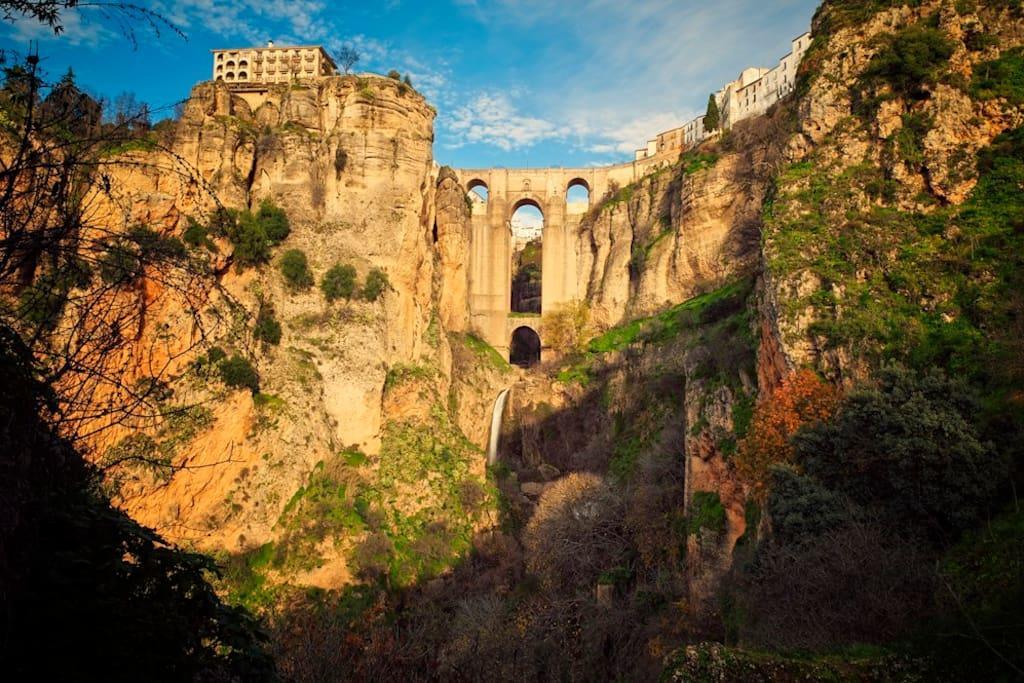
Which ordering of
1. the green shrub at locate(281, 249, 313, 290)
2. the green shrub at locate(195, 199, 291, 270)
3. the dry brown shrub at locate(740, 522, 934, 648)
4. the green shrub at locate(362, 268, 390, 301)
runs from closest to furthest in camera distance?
the dry brown shrub at locate(740, 522, 934, 648), the green shrub at locate(195, 199, 291, 270), the green shrub at locate(281, 249, 313, 290), the green shrub at locate(362, 268, 390, 301)

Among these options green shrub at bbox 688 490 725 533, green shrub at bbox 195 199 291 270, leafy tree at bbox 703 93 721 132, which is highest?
leafy tree at bbox 703 93 721 132

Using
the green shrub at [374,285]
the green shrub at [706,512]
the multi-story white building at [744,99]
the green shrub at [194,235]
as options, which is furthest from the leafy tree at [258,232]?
the multi-story white building at [744,99]

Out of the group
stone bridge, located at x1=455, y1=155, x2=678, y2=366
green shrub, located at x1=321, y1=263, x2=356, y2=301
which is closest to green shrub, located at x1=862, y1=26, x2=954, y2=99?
green shrub, located at x1=321, y1=263, x2=356, y2=301

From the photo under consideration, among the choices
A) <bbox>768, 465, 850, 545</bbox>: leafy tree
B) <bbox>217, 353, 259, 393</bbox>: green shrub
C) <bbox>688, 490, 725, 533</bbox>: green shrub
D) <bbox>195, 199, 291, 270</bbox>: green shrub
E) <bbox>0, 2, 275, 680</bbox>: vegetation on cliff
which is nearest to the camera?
<bbox>0, 2, 275, 680</bbox>: vegetation on cliff

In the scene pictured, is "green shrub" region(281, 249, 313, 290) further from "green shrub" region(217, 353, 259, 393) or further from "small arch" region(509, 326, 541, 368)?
"small arch" region(509, 326, 541, 368)

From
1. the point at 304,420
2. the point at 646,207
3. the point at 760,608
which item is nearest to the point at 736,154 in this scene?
the point at 646,207

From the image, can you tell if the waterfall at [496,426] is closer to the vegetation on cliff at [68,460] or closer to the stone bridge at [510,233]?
the stone bridge at [510,233]
